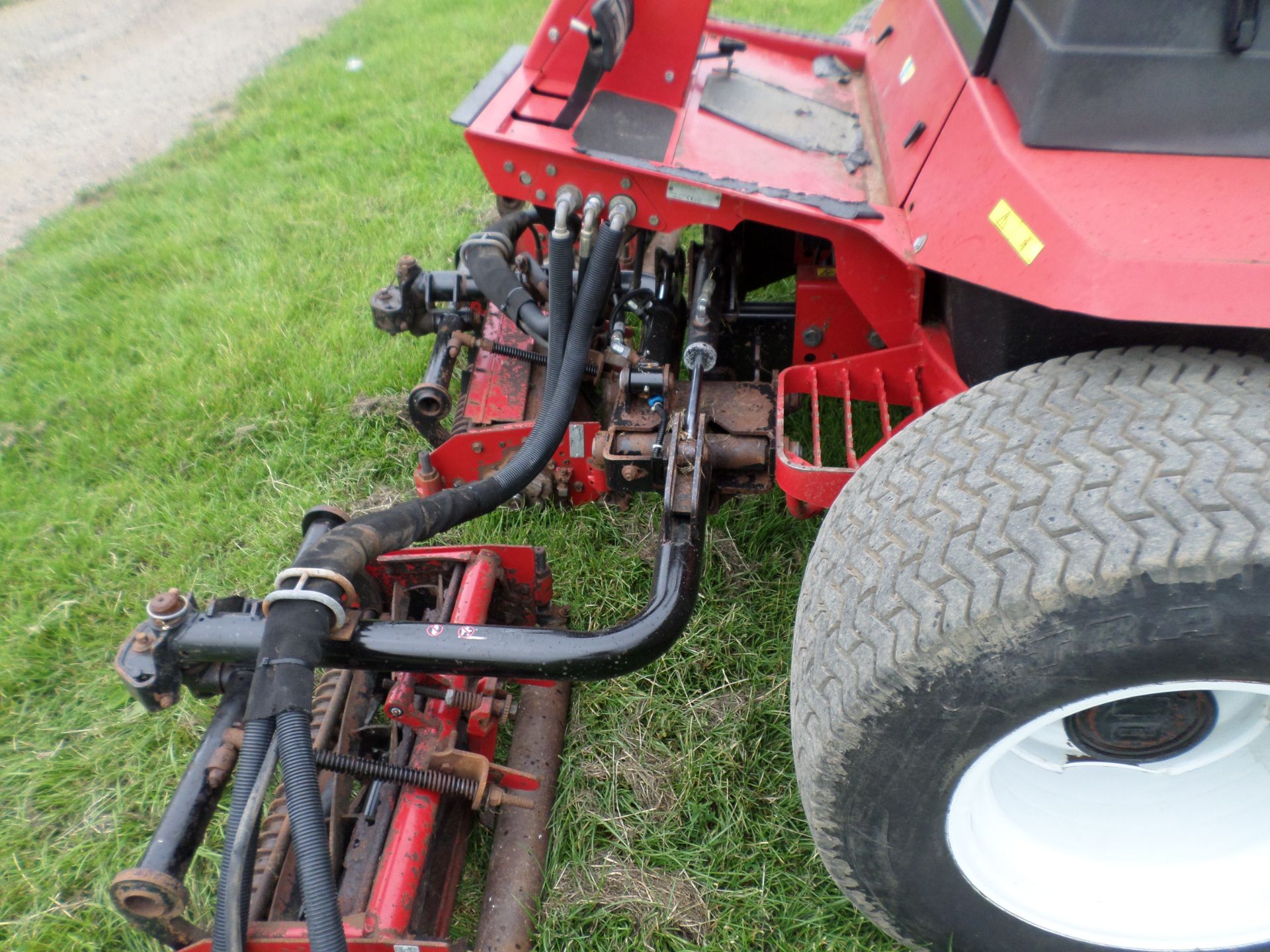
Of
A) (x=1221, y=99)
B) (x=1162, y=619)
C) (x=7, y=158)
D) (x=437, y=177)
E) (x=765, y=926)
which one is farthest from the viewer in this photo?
(x=7, y=158)

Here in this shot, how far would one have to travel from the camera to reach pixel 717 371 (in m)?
2.46

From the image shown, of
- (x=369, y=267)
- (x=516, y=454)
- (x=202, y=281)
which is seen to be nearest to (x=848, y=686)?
(x=516, y=454)

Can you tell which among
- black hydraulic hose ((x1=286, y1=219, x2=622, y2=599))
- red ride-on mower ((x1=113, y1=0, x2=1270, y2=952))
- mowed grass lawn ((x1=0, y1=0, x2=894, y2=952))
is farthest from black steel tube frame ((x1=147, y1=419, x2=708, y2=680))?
mowed grass lawn ((x1=0, y1=0, x2=894, y2=952))

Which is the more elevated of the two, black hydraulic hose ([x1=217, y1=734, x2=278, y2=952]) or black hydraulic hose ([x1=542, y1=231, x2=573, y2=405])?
black hydraulic hose ([x1=542, y1=231, x2=573, y2=405])

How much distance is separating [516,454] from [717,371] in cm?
73

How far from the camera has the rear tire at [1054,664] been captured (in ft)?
3.67

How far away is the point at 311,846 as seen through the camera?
49.0 inches

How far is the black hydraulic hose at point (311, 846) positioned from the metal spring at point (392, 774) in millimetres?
371

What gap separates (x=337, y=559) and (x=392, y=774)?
1.57ft

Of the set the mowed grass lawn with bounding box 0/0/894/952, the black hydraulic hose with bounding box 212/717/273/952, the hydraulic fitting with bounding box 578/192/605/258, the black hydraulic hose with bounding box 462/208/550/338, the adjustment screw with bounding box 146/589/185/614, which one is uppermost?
the hydraulic fitting with bounding box 578/192/605/258

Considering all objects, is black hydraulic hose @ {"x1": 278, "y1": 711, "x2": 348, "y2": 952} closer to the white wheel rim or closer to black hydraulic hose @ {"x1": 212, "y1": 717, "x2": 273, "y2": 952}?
black hydraulic hose @ {"x1": 212, "y1": 717, "x2": 273, "y2": 952}

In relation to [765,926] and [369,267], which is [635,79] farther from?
[369,267]

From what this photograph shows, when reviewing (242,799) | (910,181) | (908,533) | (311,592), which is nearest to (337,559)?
(311,592)

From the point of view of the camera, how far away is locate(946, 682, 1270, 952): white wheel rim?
1479 millimetres
